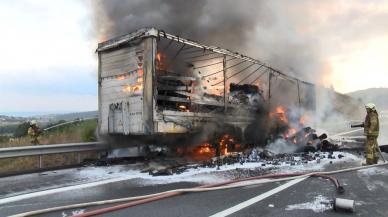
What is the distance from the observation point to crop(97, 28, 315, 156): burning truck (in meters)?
8.73

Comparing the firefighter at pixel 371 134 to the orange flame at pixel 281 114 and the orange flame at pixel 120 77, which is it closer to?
the orange flame at pixel 281 114

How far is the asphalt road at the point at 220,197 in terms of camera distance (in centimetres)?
466

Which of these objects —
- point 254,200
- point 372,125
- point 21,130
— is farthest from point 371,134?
point 21,130

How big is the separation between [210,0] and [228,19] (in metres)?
0.92

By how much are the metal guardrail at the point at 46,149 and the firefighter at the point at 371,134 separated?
6.42 meters

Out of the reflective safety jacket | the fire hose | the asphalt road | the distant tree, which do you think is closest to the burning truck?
the asphalt road

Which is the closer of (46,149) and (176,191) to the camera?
(176,191)

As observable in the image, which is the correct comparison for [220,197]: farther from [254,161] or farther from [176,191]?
[254,161]

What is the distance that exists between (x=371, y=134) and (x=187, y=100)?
14.4ft

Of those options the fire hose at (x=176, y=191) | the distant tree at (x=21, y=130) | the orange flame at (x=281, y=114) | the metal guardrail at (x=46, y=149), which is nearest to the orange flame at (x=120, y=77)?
the metal guardrail at (x=46, y=149)

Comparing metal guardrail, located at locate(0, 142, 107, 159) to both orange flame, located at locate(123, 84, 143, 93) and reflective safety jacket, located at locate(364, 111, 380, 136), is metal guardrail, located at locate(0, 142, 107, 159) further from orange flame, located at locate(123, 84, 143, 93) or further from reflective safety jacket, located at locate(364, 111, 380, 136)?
reflective safety jacket, located at locate(364, 111, 380, 136)

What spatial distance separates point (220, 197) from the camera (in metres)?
5.41

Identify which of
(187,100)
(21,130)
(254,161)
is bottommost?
(254,161)

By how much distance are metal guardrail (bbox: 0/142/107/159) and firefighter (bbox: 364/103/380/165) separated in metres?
6.42
